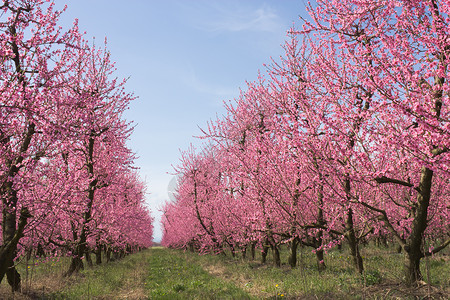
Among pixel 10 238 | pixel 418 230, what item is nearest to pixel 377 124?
pixel 418 230

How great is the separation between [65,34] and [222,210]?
39.3ft

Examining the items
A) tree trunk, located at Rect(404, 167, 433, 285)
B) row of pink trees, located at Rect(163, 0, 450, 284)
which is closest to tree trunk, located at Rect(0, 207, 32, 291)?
row of pink trees, located at Rect(163, 0, 450, 284)

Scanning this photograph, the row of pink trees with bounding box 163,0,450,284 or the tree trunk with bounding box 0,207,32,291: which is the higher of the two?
the row of pink trees with bounding box 163,0,450,284

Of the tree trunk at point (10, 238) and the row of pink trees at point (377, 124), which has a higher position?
the row of pink trees at point (377, 124)

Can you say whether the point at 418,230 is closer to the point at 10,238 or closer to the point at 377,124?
the point at 377,124

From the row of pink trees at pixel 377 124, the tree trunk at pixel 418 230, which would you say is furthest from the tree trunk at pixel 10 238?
the tree trunk at pixel 418 230

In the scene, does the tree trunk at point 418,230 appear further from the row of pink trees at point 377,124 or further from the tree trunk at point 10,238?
the tree trunk at point 10,238

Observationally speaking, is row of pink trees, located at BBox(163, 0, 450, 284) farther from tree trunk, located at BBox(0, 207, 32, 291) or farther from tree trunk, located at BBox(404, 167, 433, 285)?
tree trunk, located at BBox(0, 207, 32, 291)

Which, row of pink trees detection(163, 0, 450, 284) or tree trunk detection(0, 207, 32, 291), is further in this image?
tree trunk detection(0, 207, 32, 291)

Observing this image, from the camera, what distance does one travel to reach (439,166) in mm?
4652

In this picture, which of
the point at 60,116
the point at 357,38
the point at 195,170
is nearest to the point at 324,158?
the point at 357,38

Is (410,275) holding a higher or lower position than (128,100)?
lower

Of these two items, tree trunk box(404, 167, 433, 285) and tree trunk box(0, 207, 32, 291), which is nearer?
tree trunk box(404, 167, 433, 285)

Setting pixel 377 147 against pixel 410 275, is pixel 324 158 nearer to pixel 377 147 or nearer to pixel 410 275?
pixel 377 147
